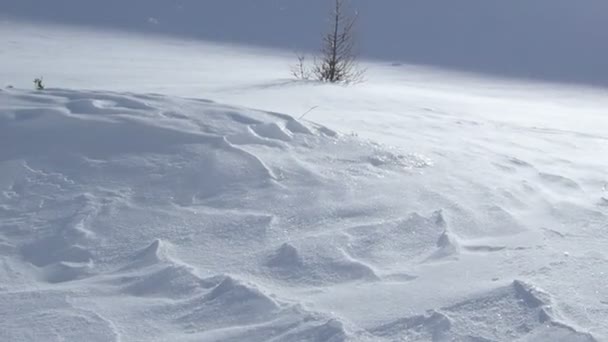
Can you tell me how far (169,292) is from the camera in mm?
3826

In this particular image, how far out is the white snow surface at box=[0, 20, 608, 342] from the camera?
11.8 feet

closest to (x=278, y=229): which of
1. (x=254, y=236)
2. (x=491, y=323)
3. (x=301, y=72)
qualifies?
(x=254, y=236)

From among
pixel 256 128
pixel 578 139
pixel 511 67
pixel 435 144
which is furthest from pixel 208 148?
pixel 511 67

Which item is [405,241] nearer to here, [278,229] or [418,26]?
[278,229]

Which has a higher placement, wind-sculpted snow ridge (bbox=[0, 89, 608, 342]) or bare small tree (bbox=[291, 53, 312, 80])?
wind-sculpted snow ridge (bbox=[0, 89, 608, 342])

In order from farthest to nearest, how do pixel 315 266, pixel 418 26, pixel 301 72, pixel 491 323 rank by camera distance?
pixel 418 26, pixel 301 72, pixel 315 266, pixel 491 323

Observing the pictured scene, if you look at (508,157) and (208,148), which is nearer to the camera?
(208,148)

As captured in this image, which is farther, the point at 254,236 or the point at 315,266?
the point at 254,236

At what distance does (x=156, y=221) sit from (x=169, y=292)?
0.73 m

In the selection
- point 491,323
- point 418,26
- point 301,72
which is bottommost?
point 301,72

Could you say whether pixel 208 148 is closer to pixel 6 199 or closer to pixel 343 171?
pixel 343 171

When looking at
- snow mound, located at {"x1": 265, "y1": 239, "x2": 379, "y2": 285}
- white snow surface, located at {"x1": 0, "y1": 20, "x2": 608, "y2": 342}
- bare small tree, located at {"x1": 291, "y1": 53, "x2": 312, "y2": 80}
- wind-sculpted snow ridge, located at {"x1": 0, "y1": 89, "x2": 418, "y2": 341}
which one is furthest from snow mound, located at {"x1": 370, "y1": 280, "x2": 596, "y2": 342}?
bare small tree, located at {"x1": 291, "y1": 53, "x2": 312, "y2": 80}

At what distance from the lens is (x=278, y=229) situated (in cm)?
447

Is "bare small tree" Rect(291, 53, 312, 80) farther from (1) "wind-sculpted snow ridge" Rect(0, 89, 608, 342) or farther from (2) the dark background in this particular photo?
(2) the dark background
